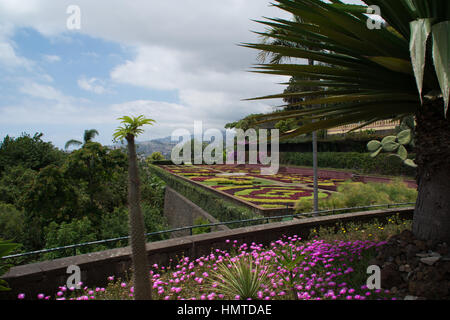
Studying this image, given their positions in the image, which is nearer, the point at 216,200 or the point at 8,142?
the point at 216,200

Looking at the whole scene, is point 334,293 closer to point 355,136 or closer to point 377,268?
point 377,268

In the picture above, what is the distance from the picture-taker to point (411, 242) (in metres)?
3.17

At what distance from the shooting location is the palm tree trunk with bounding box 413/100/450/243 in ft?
9.75

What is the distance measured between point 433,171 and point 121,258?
3.47 metres

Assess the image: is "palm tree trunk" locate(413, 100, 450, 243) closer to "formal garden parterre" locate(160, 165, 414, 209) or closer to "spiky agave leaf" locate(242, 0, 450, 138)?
"spiky agave leaf" locate(242, 0, 450, 138)

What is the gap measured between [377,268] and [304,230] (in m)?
1.97

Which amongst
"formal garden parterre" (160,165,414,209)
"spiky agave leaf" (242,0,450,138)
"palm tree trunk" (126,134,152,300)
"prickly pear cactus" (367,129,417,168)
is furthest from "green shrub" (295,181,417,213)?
"palm tree trunk" (126,134,152,300)

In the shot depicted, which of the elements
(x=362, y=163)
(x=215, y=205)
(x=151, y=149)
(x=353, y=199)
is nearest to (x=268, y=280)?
(x=353, y=199)

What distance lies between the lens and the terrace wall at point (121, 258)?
303cm

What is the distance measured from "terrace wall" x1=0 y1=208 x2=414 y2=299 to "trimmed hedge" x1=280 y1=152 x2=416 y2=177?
11835 millimetres

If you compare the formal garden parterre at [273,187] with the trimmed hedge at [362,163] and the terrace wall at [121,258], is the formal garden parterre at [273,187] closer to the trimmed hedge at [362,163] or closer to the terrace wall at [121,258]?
the trimmed hedge at [362,163]

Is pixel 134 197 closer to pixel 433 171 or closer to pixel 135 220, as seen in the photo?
pixel 135 220

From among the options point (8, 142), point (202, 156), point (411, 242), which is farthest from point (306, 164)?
point (411, 242)

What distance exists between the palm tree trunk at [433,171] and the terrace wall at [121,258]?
1909mm
